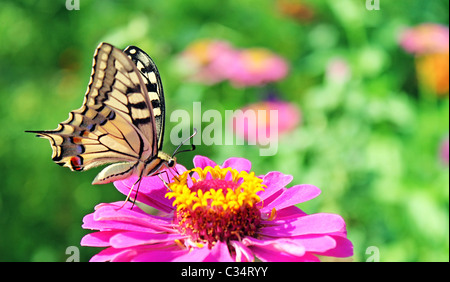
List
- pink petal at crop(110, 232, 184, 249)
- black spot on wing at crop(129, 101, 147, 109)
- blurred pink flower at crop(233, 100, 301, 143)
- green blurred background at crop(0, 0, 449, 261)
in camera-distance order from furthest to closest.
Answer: blurred pink flower at crop(233, 100, 301, 143), green blurred background at crop(0, 0, 449, 261), black spot on wing at crop(129, 101, 147, 109), pink petal at crop(110, 232, 184, 249)

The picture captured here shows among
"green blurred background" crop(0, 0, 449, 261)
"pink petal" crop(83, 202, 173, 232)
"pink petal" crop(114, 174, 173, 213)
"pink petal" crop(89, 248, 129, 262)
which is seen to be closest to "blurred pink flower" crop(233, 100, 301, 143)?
"green blurred background" crop(0, 0, 449, 261)

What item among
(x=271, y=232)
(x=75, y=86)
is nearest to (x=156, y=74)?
(x=271, y=232)

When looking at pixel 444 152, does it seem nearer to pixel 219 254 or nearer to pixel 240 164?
pixel 240 164

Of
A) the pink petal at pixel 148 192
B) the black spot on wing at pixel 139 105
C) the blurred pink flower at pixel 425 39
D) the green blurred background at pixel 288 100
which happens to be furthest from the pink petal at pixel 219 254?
the blurred pink flower at pixel 425 39

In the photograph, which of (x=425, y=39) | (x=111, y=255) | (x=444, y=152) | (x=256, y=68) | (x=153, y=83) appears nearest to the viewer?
(x=111, y=255)

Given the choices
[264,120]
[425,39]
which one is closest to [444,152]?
[425,39]

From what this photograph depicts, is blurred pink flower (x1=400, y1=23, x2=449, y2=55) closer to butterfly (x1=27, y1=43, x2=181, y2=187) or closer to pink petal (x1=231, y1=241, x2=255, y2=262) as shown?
butterfly (x1=27, y1=43, x2=181, y2=187)
